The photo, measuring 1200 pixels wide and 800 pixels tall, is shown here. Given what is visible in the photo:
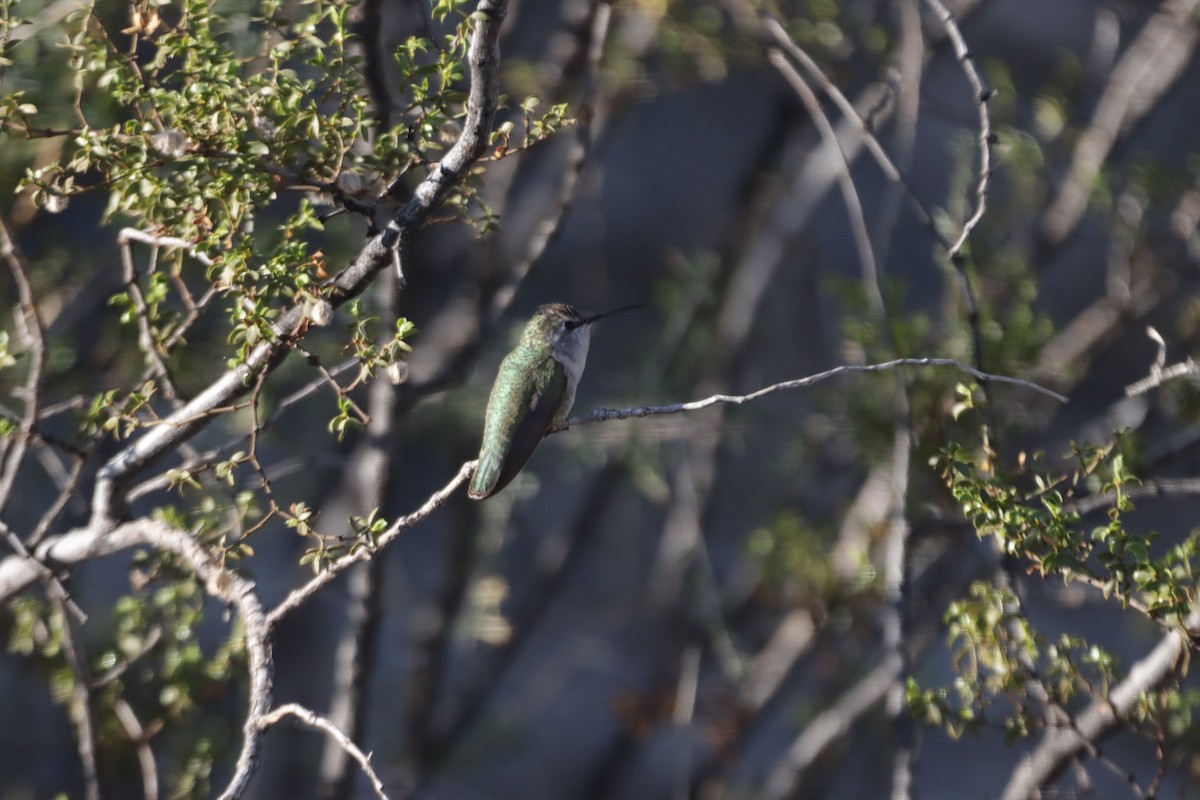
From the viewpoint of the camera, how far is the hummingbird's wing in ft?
11.4

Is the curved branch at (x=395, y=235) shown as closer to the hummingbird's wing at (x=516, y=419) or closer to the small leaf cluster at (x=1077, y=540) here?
the hummingbird's wing at (x=516, y=419)

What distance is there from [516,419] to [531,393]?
5.6 inches

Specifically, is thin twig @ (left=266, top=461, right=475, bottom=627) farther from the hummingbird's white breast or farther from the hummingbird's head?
the hummingbird's head

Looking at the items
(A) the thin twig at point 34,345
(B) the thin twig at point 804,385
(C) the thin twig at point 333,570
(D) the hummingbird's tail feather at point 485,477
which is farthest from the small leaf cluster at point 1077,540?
(A) the thin twig at point 34,345

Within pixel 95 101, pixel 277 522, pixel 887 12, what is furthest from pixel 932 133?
pixel 95 101

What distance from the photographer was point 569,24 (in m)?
4.90

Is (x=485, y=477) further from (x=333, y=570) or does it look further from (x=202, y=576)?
(x=333, y=570)

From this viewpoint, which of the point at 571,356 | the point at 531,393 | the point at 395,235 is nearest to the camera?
the point at 395,235

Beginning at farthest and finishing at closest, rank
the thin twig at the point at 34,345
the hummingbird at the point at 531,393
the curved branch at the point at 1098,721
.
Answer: the hummingbird at the point at 531,393 → the curved branch at the point at 1098,721 → the thin twig at the point at 34,345

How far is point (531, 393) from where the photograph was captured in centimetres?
386

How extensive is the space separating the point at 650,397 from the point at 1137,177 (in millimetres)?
2172

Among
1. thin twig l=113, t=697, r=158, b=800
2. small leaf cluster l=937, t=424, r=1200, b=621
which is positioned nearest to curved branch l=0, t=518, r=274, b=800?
thin twig l=113, t=697, r=158, b=800

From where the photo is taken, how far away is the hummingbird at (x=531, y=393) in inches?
139

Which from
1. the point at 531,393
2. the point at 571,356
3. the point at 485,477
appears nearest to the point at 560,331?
the point at 571,356
